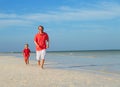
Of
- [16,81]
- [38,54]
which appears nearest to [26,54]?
[38,54]

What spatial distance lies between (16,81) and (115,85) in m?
2.51

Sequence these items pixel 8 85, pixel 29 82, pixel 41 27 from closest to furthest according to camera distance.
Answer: pixel 8 85 < pixel 29 82 < pixel 41 27

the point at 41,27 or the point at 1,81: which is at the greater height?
the point at 41,27

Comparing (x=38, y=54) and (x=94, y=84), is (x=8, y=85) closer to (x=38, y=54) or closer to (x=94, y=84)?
(x=94, y=84)

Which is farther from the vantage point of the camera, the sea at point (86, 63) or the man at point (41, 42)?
the sea at point (86, 63)

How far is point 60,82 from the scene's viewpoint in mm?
8180

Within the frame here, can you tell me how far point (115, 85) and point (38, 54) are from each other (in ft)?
18.5

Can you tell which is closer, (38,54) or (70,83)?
(70,83)

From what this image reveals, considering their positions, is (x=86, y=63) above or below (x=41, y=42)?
below

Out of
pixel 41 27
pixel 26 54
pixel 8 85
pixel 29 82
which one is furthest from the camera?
pixel 26 54

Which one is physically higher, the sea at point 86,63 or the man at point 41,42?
the man at point 41,42

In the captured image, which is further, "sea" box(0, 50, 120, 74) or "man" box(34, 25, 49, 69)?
"sea" box(0, 50, 120, 74)

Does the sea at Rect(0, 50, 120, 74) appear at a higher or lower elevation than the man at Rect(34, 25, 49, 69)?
lower

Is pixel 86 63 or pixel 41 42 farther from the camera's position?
pixel 86 63
